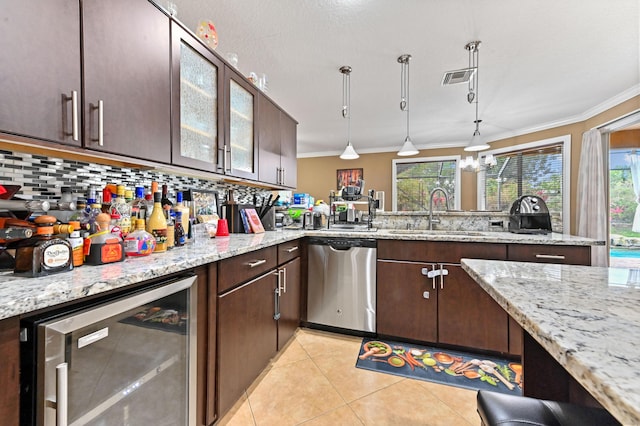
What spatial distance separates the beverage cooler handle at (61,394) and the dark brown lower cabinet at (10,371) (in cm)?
6

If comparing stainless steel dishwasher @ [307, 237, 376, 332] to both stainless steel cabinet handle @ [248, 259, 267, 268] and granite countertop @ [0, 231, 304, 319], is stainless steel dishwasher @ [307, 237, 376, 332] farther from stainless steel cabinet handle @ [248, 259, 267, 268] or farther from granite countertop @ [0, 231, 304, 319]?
granite countertop @ [0, 231, 304, 319]

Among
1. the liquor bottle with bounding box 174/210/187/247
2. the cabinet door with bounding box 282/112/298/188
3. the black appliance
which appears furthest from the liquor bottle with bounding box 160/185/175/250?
the black appliance

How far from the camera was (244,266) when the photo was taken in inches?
56.5

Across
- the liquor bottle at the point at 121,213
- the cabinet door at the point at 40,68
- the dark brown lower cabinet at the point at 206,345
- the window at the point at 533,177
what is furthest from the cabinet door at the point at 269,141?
the window at the point at 533,177

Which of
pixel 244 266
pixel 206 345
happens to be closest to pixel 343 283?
pixel 244 266

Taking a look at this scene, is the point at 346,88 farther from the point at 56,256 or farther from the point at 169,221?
the point at 56,256

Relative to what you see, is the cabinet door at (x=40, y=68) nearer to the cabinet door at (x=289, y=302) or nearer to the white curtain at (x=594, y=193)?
the cabinet door at (x=289, y=302)

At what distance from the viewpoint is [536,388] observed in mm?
752

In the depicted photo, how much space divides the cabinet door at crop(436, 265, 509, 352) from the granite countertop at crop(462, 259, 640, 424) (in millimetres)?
1150

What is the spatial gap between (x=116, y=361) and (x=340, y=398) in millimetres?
1200

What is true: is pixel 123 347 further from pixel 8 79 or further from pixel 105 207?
pixel 8 79

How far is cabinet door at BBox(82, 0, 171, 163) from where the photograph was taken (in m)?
1.01

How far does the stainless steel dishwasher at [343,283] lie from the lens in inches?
84.9

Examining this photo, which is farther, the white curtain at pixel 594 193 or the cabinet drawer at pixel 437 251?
the white curtain at pixel 594 193
